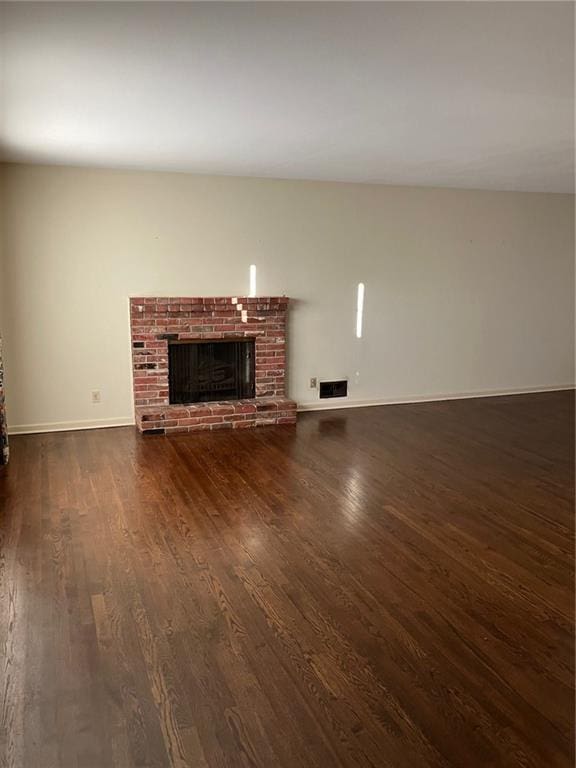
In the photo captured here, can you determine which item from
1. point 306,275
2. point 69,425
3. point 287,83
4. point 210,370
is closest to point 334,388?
point 306,275

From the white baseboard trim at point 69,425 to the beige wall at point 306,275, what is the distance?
0.02 metres

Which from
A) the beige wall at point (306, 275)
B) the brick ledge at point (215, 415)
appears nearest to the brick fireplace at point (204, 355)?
the brick ledge at point (215, 415)

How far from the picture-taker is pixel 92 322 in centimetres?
534

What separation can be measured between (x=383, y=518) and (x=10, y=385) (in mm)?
3464

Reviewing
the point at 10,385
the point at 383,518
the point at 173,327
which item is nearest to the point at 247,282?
the point at 173,327

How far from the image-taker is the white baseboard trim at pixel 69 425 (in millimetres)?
5238

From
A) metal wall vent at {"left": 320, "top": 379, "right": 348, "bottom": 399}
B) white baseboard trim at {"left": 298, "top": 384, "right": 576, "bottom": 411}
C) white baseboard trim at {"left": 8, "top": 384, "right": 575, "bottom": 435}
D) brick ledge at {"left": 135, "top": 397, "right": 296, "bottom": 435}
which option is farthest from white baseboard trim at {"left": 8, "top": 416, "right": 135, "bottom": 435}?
metal wall vent at {"left": 320, "top": 379, "right": 348, "bottom": 399}

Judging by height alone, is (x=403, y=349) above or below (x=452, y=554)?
above

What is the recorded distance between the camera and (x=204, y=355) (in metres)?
5.74

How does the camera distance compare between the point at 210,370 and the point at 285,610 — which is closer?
the point at 285,610

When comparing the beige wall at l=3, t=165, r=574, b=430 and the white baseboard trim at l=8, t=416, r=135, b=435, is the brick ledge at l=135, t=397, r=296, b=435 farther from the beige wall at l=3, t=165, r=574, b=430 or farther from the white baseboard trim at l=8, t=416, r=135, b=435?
the beige wall at l=3, t=165, r=574, b=430

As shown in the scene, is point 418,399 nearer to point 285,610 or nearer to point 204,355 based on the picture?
point 204,355

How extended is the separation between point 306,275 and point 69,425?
106 inches

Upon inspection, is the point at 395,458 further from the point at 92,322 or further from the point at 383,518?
the point at 92,322
